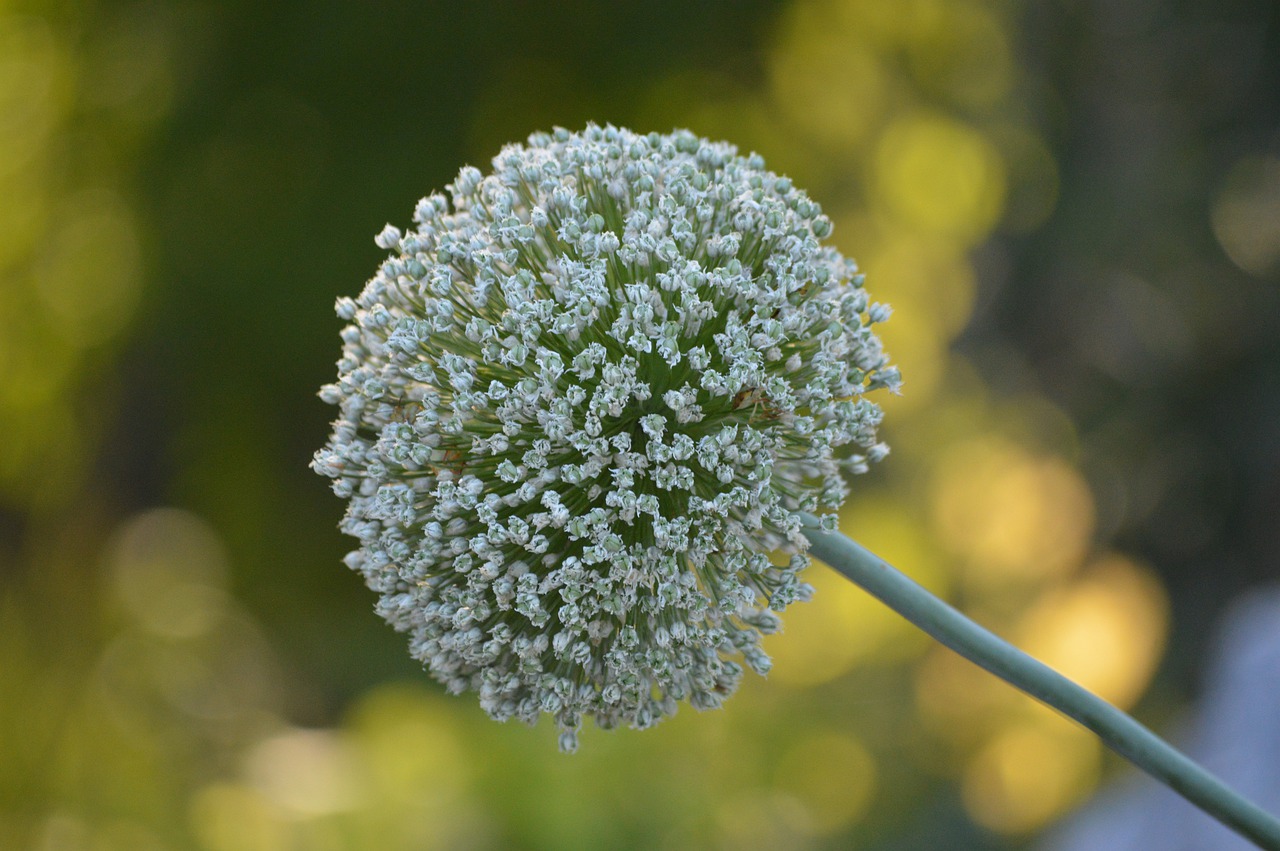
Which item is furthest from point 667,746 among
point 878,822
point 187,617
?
point 187,617

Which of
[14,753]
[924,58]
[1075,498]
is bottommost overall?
[14,753]

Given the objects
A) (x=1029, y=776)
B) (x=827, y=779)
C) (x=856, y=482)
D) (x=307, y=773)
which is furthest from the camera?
(x=856, y=482)

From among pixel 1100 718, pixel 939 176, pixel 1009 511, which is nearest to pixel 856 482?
pixel 1009 511

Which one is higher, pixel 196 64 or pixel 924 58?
pixel 924 58

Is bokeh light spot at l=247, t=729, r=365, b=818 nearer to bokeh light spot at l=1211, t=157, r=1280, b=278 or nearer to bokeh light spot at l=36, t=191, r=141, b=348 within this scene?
bokeh light spot at l=36, t=191, r=141, b=348

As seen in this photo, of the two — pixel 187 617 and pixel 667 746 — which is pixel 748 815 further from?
pixel 187 617

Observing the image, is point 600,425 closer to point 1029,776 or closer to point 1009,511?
point 1029,776

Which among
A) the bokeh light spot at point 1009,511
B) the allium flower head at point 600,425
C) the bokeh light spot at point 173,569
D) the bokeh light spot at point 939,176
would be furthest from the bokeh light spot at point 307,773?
the bokeh light spot at point 939,176

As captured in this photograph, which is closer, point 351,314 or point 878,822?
point 351,314
